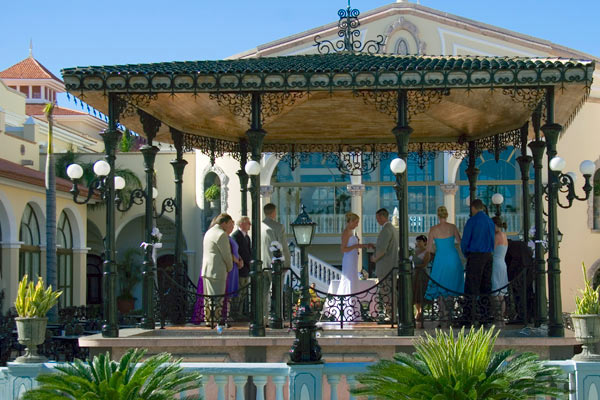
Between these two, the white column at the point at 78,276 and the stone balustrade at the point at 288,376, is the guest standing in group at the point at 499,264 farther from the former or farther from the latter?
the white column at the point at 78,276

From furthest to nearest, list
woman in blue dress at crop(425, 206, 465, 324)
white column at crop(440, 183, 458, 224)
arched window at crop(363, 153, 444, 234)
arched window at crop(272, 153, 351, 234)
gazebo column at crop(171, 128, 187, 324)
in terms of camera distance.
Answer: arched window at crop(272, 153, 351, 234) → arched window at crop(363, 153, 444, 234) → white column at crop(440, 183, 458, 224) → gazebo column at crop(171, 128, 187, 324) → woman in blue dress at crop(425, 206, 465, 324)

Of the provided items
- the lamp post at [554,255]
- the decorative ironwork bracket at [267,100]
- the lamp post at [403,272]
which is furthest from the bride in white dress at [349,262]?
the lamp post at [554,255]

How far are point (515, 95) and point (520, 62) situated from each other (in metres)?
0.88

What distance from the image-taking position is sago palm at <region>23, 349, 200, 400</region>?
8.16 meters

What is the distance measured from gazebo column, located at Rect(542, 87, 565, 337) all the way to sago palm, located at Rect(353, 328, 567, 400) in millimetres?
3422

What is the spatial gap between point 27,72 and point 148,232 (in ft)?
159

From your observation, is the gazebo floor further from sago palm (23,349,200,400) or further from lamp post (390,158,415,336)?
sago palm (23,349,200,400)

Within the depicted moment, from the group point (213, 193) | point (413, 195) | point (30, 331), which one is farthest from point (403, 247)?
point (413, 195)

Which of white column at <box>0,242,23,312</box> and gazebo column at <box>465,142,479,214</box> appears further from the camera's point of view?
white column at <box>0,242,23,312</box>

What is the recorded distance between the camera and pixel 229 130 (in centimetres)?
1614

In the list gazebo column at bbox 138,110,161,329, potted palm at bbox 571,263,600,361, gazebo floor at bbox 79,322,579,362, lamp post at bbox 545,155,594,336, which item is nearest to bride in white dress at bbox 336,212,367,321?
gazebo floor at bbox 79,322,579,362

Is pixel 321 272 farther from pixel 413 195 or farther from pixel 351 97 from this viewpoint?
pixel 351 97

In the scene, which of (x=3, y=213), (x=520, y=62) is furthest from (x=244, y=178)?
(x=3, y=213)

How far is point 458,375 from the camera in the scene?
8180mm
